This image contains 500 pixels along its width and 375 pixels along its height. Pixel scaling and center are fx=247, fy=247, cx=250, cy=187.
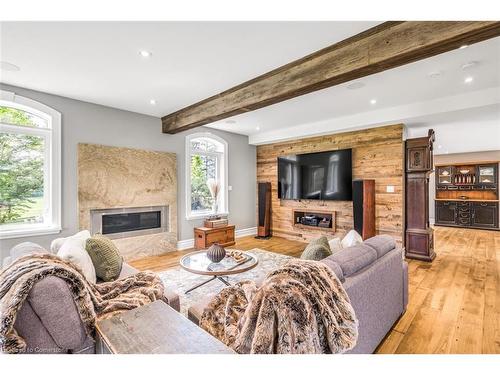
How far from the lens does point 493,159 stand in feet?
23.8

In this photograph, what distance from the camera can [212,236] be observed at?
190 inches

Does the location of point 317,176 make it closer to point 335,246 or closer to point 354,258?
point 335,246

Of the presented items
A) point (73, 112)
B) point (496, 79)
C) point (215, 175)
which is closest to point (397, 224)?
point (496, 79)

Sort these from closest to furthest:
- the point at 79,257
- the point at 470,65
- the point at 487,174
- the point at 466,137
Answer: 1. the point at 79,257
2. the point at 470,65
3. the point at 466,137
4. the point at 487,174

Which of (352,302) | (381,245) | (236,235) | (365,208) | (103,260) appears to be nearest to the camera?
(352,302)

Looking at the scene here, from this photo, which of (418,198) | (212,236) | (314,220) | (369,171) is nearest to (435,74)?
(369,171)

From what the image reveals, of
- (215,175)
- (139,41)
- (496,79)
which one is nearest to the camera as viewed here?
(139,41)

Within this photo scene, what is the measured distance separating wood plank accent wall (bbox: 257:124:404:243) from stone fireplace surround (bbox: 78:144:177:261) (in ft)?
8.86

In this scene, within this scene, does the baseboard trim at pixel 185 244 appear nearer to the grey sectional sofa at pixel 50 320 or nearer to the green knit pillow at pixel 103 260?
the green knit pillow at pixel 103 260

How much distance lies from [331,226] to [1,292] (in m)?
4.88

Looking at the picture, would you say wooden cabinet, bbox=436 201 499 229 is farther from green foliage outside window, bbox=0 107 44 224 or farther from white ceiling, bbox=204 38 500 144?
green foliage outside window, bbox=0 107 44 224

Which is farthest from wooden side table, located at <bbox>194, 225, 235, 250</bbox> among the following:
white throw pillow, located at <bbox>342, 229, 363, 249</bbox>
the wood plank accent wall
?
white throw pillow, located at <bbox>342, 229, 363, 249</bbox>

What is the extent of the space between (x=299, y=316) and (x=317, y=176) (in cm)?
439
